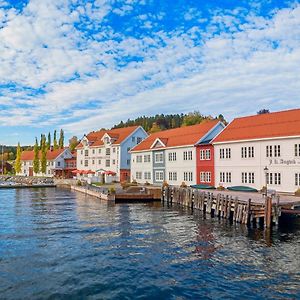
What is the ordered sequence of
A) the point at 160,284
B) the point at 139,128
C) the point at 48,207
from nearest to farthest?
1. the point at 160,284
2. the point at 48,207
3. the point at 139,128

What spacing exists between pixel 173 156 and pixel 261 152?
17798mm

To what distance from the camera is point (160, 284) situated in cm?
1533

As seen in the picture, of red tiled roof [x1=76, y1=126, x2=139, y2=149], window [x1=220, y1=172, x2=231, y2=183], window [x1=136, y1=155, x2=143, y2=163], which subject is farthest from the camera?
red tiled roof [x1=76, y1=126, x2=139, y2=149]

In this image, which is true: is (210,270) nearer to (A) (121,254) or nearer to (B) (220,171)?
(A) (121,254)

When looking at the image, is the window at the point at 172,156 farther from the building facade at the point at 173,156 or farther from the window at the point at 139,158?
the window at the point at 139,158

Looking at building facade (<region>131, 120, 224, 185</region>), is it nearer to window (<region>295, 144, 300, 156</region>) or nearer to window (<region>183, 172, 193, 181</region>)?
window (<region>183, 172, 193, 181</region>)

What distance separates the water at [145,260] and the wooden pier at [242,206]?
53.5 inches

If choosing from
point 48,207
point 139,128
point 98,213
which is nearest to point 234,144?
point 98,213

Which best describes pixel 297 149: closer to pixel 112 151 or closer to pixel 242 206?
pixel 242 206

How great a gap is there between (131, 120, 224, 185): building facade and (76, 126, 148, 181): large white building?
7607mm

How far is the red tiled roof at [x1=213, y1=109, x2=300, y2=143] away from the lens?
3925 centimetres

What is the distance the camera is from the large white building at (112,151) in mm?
74312

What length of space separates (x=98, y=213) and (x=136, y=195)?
475 inches

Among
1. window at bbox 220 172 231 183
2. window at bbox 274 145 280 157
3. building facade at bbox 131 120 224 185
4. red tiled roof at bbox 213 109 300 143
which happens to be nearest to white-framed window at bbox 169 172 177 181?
building facade at bbox 131 120 224 185
